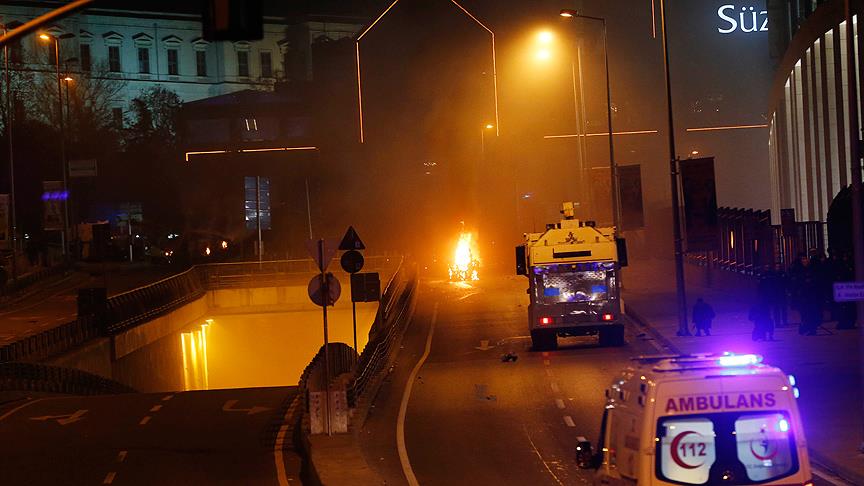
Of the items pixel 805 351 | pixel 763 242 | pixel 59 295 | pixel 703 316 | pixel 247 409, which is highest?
pixel 763 242

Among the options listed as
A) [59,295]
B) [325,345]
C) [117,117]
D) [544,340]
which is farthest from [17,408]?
[117,117]

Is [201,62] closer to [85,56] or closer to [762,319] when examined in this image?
[85,56]

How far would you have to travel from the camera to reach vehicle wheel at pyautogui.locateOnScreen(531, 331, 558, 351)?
30219 millimetres

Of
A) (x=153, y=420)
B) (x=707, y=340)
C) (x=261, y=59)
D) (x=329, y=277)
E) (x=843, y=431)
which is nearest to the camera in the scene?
(x=843, y=431)

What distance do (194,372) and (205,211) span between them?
35.2 m

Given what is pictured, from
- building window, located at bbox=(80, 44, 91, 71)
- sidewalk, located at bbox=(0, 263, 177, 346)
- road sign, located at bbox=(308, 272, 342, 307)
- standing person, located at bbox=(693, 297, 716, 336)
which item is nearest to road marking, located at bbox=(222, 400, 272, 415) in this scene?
road sign, located at bbox=(308, 272, 342, 307)

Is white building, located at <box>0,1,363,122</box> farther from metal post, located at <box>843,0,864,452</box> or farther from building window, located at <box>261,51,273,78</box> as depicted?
metal post, located at <box>843,0,864,452</box>

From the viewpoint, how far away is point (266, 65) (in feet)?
420

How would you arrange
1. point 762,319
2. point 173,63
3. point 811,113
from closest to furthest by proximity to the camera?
point 762,319 → point 811,113 → point 173,63

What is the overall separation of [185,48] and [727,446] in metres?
122

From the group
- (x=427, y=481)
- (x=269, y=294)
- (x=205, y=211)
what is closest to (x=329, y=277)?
(x=427, y=481)

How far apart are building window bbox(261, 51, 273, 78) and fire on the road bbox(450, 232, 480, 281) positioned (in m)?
68.4

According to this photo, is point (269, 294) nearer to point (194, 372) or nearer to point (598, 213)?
point (194, 372)

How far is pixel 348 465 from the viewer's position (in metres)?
14.6
